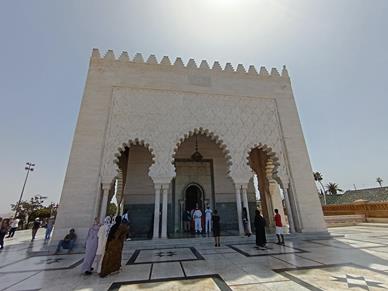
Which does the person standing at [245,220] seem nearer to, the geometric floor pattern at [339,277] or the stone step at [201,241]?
the stone step at [201,241]

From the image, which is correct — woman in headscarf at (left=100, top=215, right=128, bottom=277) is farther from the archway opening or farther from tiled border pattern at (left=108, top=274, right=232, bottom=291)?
the archway opening

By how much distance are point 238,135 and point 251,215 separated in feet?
12.0

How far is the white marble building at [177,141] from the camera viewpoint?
651 centimetres

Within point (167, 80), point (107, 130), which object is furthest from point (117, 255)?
point (167, 80)

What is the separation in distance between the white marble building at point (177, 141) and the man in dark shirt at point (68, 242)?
29 centimetres

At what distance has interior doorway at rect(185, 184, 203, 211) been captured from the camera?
920cm

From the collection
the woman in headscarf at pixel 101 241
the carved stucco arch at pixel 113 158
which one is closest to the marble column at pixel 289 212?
the carved stucco arch at pixel 113 158

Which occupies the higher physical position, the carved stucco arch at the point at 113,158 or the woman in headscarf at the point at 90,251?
the carved stucco arch at the point at 113,158

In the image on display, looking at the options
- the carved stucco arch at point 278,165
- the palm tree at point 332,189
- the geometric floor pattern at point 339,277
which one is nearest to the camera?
the geometric floor pattern at point 339,277

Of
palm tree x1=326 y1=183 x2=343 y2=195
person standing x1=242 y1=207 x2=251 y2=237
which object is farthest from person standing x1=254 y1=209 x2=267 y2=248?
palm tree x1=326 y1=183 x2=343 y2=195

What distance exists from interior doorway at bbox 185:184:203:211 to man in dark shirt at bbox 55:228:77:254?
4.54 m

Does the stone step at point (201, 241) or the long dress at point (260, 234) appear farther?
the stone step at point (201, 241)

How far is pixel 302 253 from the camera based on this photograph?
440 centimetres

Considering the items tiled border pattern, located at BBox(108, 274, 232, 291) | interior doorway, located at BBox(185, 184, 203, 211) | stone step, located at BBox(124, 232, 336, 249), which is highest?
interior doorway, located at BBox(185, 184, 203, 211)
